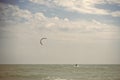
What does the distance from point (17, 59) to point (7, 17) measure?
2.27 feet

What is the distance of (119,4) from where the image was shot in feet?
14.1

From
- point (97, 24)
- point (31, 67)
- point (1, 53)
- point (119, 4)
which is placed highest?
point (119, 4)

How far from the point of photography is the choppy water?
3.98 m

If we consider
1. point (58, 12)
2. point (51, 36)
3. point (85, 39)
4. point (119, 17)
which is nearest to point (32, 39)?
point (51, 36)

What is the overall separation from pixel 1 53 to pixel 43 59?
0.68 m

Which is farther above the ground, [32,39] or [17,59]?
[32,39]

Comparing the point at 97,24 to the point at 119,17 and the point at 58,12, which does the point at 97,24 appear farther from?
the point at 58,12

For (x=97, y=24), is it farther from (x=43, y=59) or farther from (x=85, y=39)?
(x=43, y=59)

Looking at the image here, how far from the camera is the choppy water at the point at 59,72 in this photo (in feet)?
13.1

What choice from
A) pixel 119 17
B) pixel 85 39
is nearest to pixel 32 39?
pixel 85 39

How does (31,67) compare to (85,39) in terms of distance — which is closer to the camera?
(31,67)

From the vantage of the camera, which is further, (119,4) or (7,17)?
(119,4)

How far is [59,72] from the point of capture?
4023mm

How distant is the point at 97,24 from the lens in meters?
4.21
